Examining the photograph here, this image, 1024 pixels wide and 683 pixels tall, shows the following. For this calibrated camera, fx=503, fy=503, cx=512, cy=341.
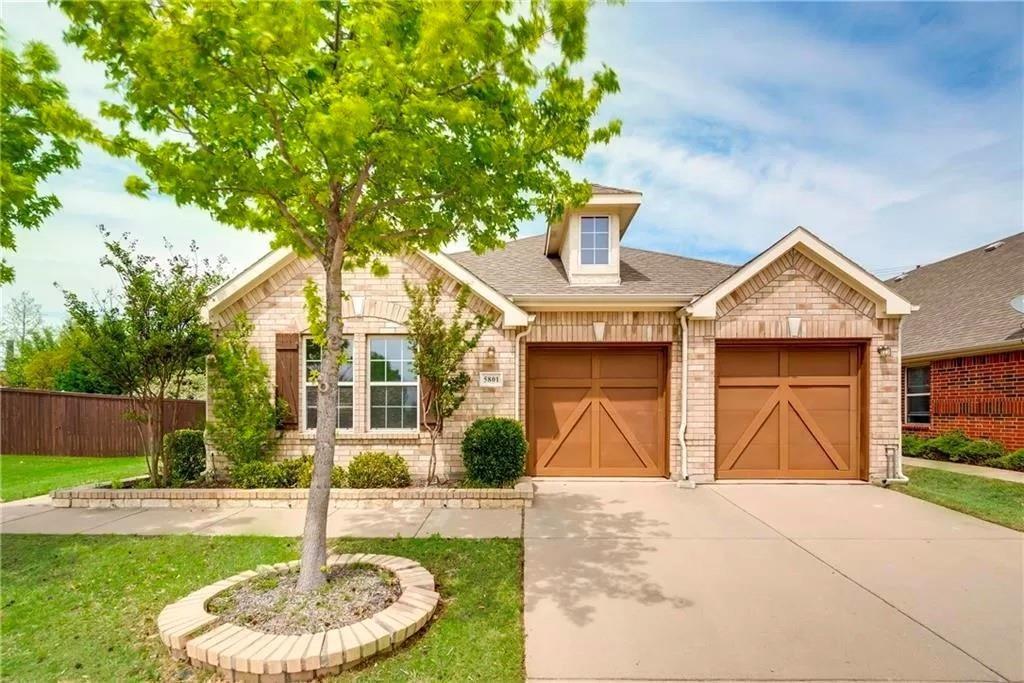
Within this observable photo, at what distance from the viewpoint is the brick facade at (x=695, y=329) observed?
28.8ft

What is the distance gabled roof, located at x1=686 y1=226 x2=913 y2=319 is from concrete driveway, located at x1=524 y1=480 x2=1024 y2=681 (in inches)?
131

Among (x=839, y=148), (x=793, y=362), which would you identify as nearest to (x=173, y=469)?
(x=793, y=362)

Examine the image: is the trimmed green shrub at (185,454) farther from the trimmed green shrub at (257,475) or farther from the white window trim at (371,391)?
the white window trim at (371,391)

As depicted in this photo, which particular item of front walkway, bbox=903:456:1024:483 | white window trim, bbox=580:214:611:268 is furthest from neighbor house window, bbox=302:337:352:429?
front walkway, bbox=903:456:1024:483

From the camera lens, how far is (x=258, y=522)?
6.58 m

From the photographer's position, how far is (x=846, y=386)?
906 cm

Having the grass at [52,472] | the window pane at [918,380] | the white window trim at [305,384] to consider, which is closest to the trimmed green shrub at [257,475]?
the white window trim at [305,384]

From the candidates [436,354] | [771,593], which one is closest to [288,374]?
[436,354]

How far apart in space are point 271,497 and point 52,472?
25.3ft

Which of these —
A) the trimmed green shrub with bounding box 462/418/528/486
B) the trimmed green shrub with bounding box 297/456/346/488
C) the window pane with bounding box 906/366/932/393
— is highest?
the window pane with bounding box 906/366/932/393

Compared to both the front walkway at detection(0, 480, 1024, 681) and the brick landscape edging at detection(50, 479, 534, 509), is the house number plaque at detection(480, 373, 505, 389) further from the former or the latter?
the front walkway at detection(0, 480, 1024, 681)

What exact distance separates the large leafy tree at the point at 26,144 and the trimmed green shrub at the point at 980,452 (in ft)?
54.4

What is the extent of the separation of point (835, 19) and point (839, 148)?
315 centimetres

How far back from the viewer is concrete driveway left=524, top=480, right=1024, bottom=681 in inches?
131
